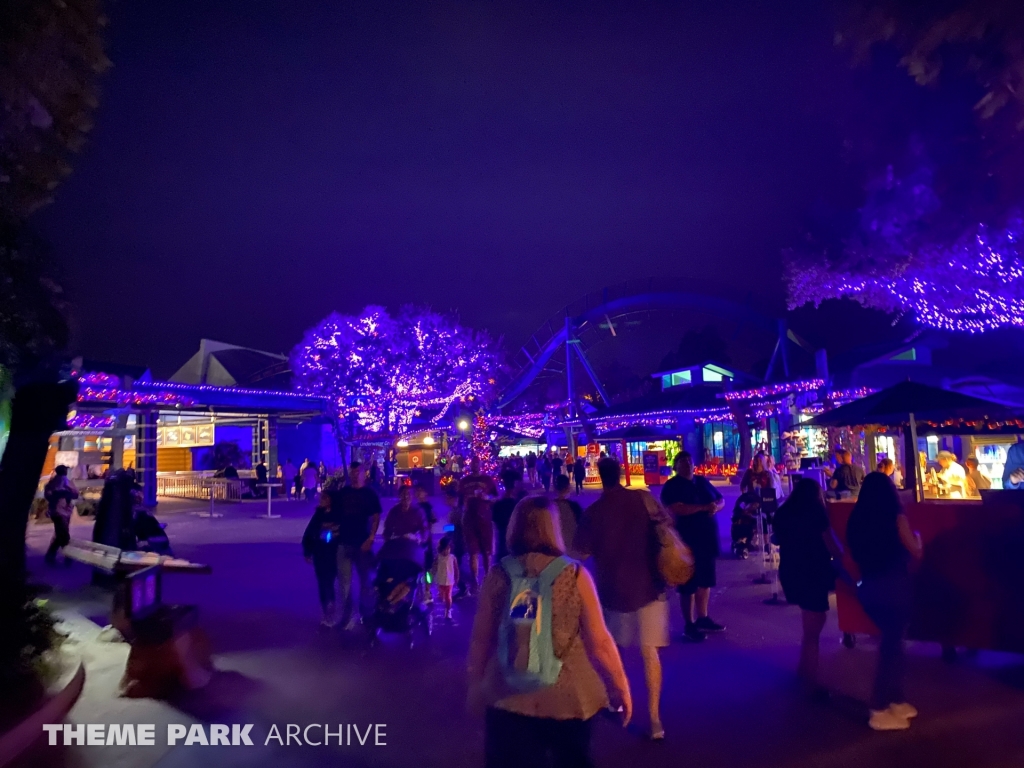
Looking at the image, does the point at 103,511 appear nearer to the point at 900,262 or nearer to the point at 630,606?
the point at 630,606

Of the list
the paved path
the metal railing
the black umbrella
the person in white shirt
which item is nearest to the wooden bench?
the paved path

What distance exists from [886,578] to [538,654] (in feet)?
10.6

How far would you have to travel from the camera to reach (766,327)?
38.5m

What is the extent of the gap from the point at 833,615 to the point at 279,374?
131ft

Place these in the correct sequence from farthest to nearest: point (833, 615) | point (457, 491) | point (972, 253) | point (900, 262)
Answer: point (900, 262)
point (972, 253)
point (457, 491)
point (833, 615)

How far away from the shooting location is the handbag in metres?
4.56

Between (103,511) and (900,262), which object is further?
(900,262)

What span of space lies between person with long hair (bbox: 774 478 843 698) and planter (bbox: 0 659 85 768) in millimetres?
5359

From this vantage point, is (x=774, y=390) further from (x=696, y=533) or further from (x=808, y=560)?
(x=808, y=560)

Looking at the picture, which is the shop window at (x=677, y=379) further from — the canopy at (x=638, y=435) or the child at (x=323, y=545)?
the child at (x=323, y=545)

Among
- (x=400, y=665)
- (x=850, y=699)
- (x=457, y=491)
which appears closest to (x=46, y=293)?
(x=400, y=665)

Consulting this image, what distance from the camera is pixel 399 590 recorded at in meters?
7.02

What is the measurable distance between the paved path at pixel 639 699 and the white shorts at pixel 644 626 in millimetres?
586

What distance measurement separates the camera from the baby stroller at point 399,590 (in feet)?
23.0
